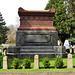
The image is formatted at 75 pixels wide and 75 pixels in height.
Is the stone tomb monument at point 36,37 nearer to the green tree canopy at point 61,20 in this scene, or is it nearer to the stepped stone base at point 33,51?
the stepped stone base at point 33,51

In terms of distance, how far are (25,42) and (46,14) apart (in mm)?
4137

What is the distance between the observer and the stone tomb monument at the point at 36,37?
49.0ft

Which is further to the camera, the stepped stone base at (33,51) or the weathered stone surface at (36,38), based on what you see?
the weathered stone surface at (36,38)

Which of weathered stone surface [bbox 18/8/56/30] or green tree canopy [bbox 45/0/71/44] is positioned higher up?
green tree canopy [bbox 45/0/71/44]

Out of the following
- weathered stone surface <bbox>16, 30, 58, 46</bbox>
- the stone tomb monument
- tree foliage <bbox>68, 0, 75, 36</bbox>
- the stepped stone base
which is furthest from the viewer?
tree foliage <bbox>68, 0, 75, 36</bbox>

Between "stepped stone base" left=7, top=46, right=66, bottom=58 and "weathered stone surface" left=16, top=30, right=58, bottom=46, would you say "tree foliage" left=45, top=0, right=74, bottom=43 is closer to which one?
"weathered stone surface" left=16, top=30, right=58, bottom=46

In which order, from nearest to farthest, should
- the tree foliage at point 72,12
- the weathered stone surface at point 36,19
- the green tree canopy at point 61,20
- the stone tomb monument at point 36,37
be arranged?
1. the stone tomb monument at point 36,37
2. the weathered stone surface at point 36,19
3. the green tree canopy at point 61,20
4. the tree foliage at point 72,12

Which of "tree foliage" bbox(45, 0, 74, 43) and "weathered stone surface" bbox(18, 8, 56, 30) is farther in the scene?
"tree foliage" bbox(45, 0, 74, 43)

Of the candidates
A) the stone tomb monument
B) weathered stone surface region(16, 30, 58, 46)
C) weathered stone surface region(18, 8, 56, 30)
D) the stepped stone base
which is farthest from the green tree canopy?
the stepped stone base

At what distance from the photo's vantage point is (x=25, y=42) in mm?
16281

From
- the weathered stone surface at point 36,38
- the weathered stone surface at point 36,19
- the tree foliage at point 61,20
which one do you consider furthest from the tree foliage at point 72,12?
the weathered stone surface at point 36,38

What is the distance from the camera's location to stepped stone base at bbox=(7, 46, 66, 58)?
48.1 feet

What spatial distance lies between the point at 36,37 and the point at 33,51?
1938 mm

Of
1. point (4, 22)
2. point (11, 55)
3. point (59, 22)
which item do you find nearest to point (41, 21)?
point (11, 55)
